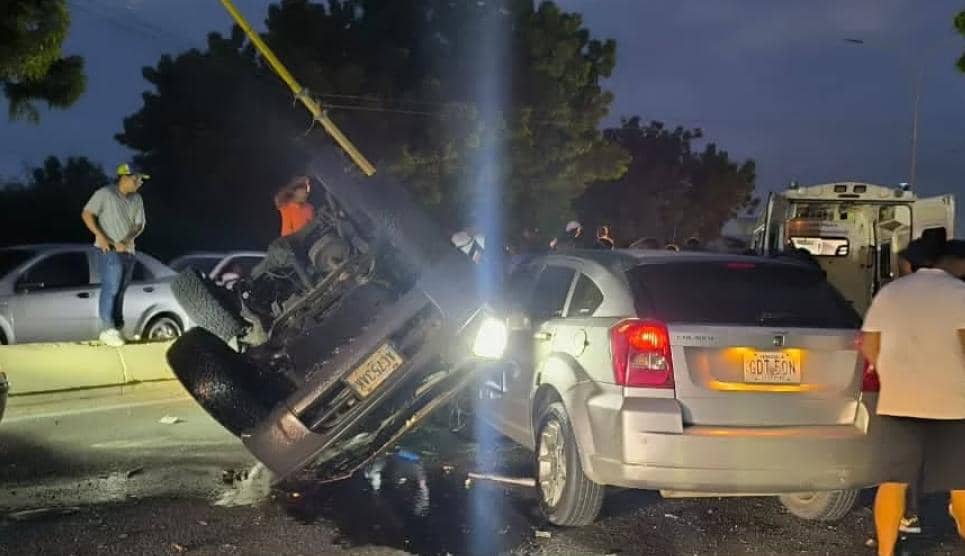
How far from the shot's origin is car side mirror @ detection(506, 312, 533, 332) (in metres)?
6.62

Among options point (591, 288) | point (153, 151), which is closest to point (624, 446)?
point (591, 288)

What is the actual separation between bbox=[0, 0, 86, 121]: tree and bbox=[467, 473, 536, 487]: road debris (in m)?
6.21

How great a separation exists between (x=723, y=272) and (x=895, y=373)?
1.11 meters

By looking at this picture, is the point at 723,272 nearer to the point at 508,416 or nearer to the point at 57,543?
the point at 508,416

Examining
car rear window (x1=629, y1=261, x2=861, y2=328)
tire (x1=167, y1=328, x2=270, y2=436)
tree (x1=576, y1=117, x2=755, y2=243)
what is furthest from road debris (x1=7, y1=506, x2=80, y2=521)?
tree (x1=576, y1=117, x2=755, y2=243)

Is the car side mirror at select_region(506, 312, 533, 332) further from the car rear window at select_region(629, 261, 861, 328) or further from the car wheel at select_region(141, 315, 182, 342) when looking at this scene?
the car wheel at select_region(141, 315, 182, 342)

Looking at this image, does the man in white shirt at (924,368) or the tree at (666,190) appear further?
the tree at (666,190)

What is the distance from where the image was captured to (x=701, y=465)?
5184mm

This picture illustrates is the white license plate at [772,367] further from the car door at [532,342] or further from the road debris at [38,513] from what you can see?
the road debris at [38,513]

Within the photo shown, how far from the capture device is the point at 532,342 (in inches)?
257

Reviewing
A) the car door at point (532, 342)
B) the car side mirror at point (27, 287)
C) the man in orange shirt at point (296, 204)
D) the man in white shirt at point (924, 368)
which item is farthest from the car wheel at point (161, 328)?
the man in white shirt at point (924, 368)

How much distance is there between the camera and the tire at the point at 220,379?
586 cm

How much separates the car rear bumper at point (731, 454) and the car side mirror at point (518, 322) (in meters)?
1.30

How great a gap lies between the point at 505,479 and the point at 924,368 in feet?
9.66
